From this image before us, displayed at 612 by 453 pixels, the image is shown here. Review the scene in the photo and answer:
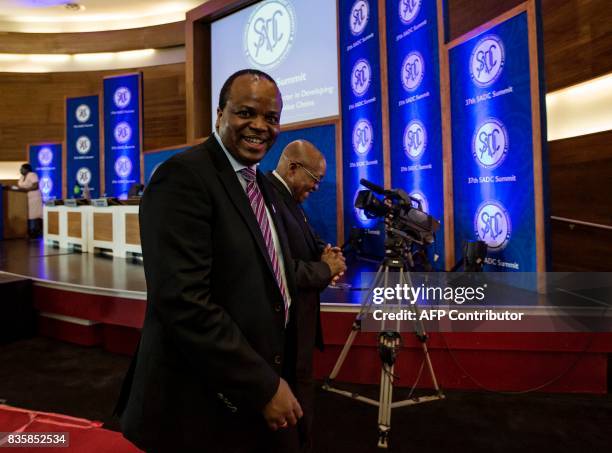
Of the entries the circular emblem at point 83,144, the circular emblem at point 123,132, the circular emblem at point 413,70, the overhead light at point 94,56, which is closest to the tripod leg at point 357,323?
the circular emblem at point 413,70

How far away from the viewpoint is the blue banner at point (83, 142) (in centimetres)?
783

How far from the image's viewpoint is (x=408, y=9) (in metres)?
3.63

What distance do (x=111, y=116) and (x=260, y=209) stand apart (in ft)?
25.3

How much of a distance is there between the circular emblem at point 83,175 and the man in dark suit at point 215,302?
27.0ft

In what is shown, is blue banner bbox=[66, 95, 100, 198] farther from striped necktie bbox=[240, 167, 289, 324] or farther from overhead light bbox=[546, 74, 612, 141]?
striped necktie bbox=[240, 167, 289, 324]

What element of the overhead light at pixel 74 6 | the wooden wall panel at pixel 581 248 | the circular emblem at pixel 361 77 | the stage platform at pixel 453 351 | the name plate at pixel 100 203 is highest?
the overhead light at pixel 74 6

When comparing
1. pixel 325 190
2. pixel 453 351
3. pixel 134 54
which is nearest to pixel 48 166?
pixel 134 54

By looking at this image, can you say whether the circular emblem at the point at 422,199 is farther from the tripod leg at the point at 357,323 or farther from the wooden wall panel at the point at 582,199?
the tripod leg at the point at 357,323

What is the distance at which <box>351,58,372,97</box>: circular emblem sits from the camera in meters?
4.05

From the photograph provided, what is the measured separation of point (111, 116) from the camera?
750 cm

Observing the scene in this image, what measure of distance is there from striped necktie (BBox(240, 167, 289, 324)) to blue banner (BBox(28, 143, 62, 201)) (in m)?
8.95

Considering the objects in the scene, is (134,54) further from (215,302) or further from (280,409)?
(280,409)

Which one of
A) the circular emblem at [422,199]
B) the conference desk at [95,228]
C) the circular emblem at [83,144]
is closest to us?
the circular emblem at [422,199]

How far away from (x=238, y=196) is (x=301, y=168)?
1.02 meters
